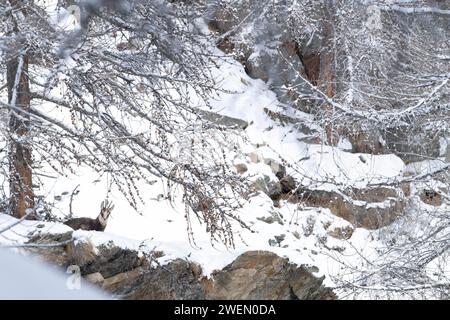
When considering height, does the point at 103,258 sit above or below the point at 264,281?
above

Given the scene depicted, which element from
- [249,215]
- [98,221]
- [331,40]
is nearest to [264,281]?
[249,215]

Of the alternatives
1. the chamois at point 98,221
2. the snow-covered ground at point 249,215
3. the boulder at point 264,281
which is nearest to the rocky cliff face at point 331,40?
the snow-covered ground at point 249,215

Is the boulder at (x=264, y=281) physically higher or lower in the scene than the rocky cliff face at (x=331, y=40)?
lower

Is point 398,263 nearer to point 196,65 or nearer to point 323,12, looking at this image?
point 196,65

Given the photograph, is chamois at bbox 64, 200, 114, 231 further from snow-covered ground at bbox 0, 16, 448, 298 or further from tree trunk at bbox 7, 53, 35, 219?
tree trunk at bbox 7, 53, 35, 219

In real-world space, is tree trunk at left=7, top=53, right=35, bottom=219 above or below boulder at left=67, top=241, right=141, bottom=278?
above

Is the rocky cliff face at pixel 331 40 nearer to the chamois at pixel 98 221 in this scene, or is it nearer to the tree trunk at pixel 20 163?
the chamois at pixel 98 221

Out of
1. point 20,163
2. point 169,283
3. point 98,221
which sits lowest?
point 169,283

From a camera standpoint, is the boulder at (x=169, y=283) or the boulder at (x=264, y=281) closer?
the boulder at (x=169, y=283)

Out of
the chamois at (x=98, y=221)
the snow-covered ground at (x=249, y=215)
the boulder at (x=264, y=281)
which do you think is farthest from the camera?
the boulder at (x=264, y=281)

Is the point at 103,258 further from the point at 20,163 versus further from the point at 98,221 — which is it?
the point at 20,163

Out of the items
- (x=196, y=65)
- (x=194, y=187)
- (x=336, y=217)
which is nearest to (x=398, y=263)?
(x=194, y=187)

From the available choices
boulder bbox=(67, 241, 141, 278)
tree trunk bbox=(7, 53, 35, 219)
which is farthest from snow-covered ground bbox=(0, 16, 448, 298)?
tree trunk bbox=(7, 53, 35, 219)

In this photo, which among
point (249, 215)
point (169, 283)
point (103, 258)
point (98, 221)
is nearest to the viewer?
point (103, 258)
